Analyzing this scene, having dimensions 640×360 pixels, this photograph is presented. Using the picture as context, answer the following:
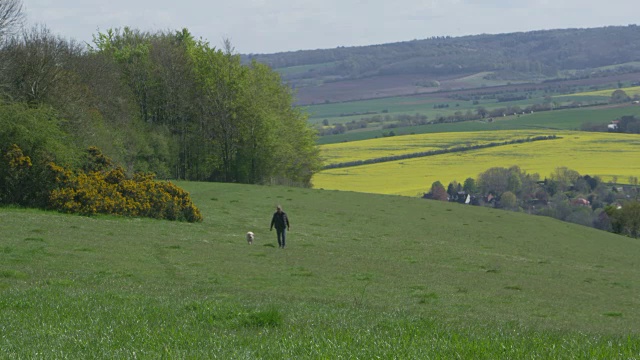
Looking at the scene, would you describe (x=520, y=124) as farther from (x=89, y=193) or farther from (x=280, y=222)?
(x=280, y=222)

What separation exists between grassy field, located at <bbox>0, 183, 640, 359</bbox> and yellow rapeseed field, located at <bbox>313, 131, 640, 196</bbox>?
4172 cm

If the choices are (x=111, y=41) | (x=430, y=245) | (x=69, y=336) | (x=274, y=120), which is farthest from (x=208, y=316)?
(x=111, y=41)

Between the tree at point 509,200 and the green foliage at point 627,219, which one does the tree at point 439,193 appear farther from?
the green foliage at point 627,219

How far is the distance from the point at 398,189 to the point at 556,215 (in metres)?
21.5

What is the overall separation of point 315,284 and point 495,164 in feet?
343

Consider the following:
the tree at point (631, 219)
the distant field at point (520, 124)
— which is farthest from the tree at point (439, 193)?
the distant field at point (520, 124)

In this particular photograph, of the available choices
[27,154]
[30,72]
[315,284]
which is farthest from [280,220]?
[30,72]

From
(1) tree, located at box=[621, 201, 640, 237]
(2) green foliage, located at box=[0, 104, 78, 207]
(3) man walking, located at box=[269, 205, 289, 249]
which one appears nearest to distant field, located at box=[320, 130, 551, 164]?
(1) tree, located at box=[621, 201, 640, 237]

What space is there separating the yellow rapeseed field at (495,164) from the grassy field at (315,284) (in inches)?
1643

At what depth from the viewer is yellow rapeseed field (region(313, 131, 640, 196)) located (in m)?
110

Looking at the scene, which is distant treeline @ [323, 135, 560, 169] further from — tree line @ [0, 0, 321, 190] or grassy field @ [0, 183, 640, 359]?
grassy field @ [0, 183, 640, 359]

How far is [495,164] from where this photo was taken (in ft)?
418

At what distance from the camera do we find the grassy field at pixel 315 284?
1101 centimetres

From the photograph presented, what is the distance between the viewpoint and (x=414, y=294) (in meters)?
26.3
